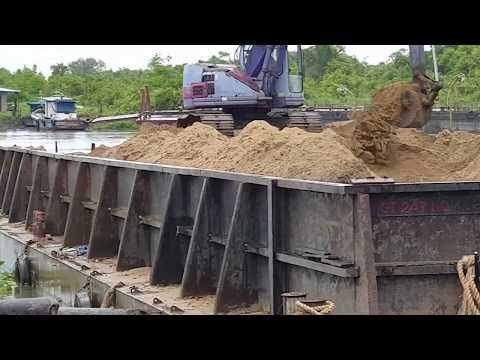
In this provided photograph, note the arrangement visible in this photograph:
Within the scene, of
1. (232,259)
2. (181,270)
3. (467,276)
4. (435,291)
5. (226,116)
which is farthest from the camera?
(226,116)

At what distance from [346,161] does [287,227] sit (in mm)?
1358

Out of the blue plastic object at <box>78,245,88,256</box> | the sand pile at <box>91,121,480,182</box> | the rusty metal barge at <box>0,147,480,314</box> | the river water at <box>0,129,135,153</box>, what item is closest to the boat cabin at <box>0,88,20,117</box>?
the river water at <box>0,129,135,153</box>

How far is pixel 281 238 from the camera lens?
8445mm

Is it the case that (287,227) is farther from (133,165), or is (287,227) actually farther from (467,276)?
(133,165)

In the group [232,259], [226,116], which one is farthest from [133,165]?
[226,116]

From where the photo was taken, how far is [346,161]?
9.34 metres

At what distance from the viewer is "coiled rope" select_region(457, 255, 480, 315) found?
603 centimetres

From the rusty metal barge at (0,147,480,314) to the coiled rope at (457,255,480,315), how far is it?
46 cm

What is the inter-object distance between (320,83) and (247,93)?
40230 millimetres

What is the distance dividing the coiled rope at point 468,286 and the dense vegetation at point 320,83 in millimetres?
24032


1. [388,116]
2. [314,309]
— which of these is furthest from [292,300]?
[388,116]

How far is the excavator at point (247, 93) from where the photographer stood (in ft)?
67.5

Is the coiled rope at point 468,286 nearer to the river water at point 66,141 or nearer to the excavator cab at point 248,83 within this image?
the excavator cab at point 248,83

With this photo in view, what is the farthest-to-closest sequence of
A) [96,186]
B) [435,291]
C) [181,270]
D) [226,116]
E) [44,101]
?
[44,101], [226,116], [96,186], [181,270], [435,291]
